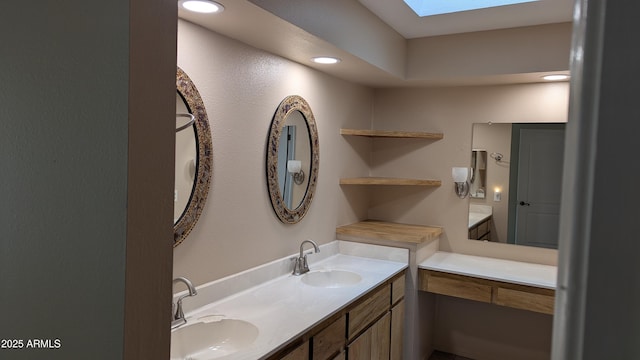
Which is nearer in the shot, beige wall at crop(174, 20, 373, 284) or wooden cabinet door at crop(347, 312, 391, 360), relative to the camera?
beige wall at crop(174, 20, 373, 284)

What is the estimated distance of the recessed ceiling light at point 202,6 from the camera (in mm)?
1610

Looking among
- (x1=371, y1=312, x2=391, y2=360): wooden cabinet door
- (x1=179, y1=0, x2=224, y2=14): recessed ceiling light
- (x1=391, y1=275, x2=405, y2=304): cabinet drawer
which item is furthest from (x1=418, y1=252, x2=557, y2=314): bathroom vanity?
(x1=179, y1=0, x2=224, y2=14): recessed ceiling light

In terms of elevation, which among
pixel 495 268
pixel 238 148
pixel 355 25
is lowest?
pixel 495 268

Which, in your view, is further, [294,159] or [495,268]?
[495,268]

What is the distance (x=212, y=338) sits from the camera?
6.02 ft

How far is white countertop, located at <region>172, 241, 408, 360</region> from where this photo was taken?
68.1 inches

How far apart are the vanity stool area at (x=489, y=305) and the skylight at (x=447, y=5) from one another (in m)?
1.63

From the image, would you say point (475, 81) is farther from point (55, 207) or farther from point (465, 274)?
point (55, 207)

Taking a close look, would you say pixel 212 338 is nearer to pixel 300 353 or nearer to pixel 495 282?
pixel 300 353

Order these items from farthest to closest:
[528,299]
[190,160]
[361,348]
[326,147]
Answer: [326,147], [528,299], [361,348], [190,160]

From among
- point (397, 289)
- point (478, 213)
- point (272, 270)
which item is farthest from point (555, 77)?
point (272, 270)

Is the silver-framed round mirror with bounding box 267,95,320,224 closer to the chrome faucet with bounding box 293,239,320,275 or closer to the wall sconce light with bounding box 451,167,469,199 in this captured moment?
the chrome faucet with bounding box 293,239,320,275

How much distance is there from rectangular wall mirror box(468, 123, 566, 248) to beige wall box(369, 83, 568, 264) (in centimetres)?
7

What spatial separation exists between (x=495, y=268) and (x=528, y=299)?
33 cm
